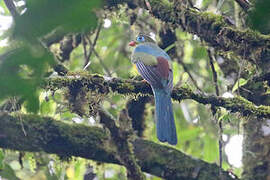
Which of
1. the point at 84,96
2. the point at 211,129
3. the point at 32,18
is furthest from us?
the point at 211,129

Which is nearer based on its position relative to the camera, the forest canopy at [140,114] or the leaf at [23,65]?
the leaf at [23,65]

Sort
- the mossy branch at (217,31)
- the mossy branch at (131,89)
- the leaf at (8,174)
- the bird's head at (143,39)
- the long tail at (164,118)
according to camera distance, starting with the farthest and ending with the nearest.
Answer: the bird's head at (143,39) → the mossy branch at (217,31) → the leaf at (8,174) → the long tail at (164,118) → the mossy branch at (131,89)

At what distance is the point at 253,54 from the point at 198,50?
32.0 inches

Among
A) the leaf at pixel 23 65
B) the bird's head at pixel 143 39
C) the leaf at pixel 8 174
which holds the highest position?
the leaf at pixel 23 65

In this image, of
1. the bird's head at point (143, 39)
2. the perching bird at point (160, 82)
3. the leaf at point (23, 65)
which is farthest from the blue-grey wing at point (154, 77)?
the leaf at point (23, 65)

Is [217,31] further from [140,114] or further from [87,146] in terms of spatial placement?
[87,146]

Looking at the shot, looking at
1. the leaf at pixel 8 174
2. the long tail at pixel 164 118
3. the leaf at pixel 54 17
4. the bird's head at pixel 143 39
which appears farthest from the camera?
the bird's head at pixel 143 39

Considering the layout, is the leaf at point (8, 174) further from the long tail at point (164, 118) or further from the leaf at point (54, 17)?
the leaf at point (54, 17)

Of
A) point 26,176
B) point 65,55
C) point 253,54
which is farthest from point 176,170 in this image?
point 65,55

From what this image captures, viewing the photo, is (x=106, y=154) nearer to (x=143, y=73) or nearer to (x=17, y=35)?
(x=143, y=73)

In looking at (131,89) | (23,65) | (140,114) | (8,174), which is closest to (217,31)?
(131,89)

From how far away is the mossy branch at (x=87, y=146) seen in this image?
357 cm

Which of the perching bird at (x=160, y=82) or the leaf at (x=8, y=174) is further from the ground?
the perching bird at (x=160, y=82)

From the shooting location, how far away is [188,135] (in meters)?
5.11
